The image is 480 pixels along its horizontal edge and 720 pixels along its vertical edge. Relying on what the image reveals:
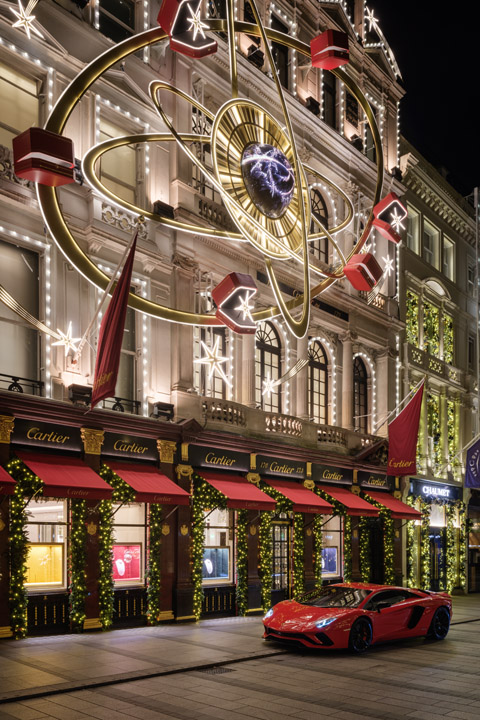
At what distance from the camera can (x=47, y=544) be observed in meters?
17.9

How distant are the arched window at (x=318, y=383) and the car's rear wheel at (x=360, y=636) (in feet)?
41.2

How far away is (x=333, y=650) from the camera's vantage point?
16.0m

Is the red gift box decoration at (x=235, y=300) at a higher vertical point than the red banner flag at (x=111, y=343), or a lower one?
higher

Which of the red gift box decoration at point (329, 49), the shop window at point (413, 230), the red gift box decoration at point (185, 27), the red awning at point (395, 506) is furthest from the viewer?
the shop window at point (413, 230)

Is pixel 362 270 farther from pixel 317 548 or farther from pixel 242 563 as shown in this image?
pixel 317 548

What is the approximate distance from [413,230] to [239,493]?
19.7 m

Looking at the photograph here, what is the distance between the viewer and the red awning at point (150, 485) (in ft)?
61.2

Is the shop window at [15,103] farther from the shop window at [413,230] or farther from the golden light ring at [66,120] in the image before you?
the shop window at [413,230]

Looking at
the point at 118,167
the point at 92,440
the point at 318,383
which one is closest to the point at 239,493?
the point at 92,440

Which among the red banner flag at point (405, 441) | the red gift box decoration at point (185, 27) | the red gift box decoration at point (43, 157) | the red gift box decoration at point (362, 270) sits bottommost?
the red banner flag at point (405, 441)

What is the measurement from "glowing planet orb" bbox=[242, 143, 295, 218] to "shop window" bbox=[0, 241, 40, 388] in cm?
561

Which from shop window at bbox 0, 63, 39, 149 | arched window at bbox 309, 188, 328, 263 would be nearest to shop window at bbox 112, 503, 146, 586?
shop window at bbox 0, 63, 39, 149

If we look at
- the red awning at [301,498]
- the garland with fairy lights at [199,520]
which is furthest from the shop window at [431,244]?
the garland with fairy lights at [199,520]

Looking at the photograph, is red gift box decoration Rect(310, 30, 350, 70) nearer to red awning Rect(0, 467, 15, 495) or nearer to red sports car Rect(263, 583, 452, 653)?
red awning Rect(0, 467, 15, 495)
